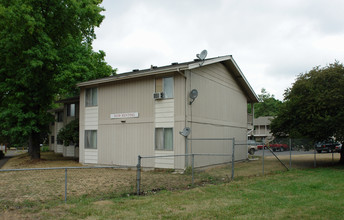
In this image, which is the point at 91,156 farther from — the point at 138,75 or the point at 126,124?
the point at 138,75

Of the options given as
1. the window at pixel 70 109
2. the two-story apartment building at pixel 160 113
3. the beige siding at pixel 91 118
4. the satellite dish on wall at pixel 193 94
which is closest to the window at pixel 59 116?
the window at pixel 70 109

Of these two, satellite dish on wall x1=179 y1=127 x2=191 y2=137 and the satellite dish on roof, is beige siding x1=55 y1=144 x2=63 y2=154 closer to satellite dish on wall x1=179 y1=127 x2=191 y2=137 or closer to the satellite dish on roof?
satellite dish on wall x1=179 y1=127 x2=191 y2=137

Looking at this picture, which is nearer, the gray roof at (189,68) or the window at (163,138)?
the gray roof at (189,68)

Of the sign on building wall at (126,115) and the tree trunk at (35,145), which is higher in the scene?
the sign on building wall at (126,115)

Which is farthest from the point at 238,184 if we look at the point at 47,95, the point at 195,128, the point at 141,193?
the point at 47,95

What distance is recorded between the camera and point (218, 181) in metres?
12.7

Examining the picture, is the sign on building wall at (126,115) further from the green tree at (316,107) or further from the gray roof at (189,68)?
the green tree at (316,107)

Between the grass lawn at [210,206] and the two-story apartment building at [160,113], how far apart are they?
620cm

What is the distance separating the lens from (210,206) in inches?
316

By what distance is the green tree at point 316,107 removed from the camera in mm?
17672

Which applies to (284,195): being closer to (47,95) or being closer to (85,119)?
(85,119)

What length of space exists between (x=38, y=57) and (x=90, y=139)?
21.0 feet

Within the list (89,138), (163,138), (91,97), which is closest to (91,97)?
(91,97)

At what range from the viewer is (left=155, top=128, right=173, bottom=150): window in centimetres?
1650
